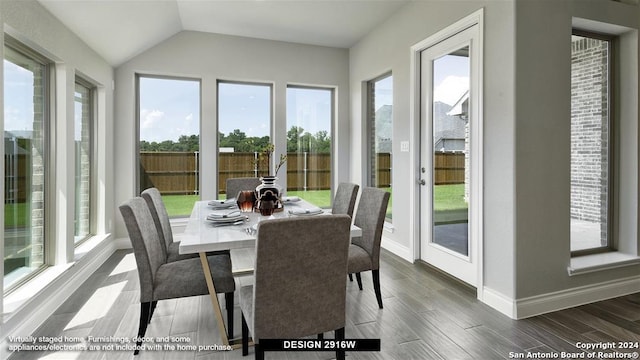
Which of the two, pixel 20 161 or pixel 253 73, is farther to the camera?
pixel 253 73

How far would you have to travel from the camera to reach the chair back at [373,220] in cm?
257

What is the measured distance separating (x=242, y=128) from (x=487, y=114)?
→ 3.33 metres

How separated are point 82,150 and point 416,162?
3667mm

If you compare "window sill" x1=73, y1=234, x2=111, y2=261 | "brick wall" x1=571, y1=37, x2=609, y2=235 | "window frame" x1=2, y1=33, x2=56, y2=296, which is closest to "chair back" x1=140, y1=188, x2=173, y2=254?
"window frame" x1=2, y1=33, x2=56, y2=296

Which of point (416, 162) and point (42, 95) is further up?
point (42, 95)

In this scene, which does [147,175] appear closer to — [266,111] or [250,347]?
[266,111]

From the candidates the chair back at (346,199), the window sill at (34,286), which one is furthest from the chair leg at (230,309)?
the window sill at (34,286)

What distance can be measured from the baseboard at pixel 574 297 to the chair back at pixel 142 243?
2.50 m

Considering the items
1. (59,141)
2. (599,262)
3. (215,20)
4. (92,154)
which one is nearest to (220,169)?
(92,154)

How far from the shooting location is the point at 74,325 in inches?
94.3

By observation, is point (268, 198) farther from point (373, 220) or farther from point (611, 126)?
point (611, 126)

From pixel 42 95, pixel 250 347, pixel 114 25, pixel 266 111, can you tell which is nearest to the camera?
pixel 250 347

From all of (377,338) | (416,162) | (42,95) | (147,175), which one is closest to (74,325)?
(42,95)

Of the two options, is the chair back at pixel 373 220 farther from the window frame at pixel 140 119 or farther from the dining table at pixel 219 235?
the window frame at pixel 140 119
